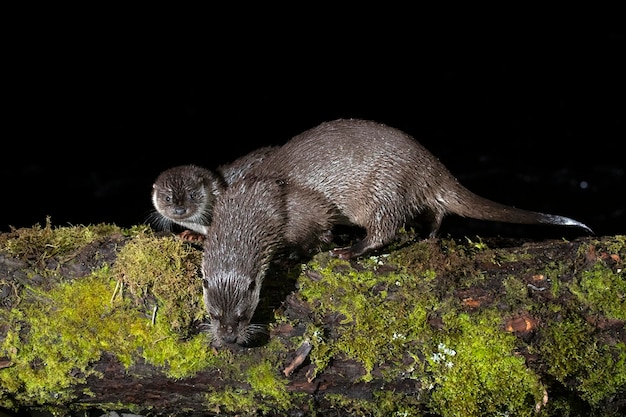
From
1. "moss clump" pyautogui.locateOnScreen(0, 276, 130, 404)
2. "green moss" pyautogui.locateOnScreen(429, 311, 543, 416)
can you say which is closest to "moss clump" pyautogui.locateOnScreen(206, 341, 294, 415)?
"moss clump" pyautogui.locateOnScreen(0, 276, 130, 404)

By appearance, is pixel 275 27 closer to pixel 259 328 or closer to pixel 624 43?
pixel 624 43

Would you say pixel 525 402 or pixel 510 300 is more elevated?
pixel 510 300

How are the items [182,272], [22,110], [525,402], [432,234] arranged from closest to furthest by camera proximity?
[525,402], [182,272], [432,234], [22,110]

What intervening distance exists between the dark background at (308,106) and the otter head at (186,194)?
2.41 metres

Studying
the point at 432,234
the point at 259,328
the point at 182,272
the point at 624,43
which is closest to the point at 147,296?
the point at 182,272

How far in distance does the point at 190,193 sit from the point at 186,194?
0.07ft

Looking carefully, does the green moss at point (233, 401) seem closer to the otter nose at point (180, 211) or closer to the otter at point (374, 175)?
the otter at point (374, 175)

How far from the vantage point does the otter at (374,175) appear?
298 cm

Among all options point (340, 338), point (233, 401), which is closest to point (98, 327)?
point (233, 401)

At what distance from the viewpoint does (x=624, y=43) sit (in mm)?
6051

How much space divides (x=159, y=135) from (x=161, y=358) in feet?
12.0

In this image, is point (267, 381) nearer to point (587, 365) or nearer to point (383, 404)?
point (383, 404)

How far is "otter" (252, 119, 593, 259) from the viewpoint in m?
2.98

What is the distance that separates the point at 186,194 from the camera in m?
3.31
